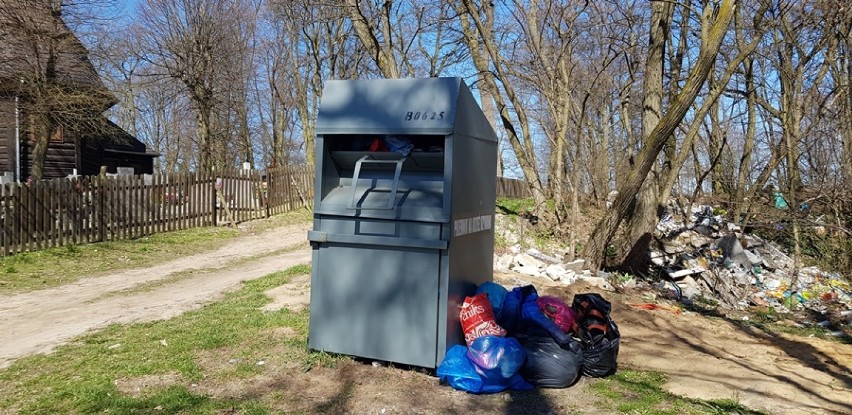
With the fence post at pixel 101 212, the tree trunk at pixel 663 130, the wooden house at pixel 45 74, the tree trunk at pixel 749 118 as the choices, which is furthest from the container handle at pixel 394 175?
the tree trunk at pixel 749 118

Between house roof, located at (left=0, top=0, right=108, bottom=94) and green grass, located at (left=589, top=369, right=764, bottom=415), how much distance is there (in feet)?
46.8

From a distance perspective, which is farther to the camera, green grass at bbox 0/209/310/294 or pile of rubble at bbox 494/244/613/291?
pile of rubble at bbox 494/244/613/291

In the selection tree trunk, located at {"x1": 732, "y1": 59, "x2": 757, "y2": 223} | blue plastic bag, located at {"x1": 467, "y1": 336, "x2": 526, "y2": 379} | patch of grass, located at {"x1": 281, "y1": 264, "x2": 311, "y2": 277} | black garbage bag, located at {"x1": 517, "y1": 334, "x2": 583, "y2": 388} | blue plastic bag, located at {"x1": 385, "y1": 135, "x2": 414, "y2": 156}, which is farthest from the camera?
tree trunk, located at {"x1": 732, "y1": 59, "x2": 757, "y2": 223}

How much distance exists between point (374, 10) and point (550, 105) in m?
7.69

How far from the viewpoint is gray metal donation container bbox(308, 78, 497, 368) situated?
453cm

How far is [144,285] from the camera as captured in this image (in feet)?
29.6

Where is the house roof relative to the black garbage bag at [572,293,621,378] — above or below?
above

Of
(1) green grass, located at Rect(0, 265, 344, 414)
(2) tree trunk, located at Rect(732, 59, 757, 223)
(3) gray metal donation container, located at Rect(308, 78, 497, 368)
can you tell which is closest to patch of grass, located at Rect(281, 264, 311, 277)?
(1) green grass, located at Rect(0, 265, 344, 414)

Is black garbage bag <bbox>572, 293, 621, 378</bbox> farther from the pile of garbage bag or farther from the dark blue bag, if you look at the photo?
the dark blue bag

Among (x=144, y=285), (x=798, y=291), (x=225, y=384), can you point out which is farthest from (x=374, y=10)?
(x=225, y=384)

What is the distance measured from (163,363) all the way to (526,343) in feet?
8.89

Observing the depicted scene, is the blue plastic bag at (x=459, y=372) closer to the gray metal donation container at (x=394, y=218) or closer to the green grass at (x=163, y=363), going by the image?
the gray metal donation container at (x=394, y=218)

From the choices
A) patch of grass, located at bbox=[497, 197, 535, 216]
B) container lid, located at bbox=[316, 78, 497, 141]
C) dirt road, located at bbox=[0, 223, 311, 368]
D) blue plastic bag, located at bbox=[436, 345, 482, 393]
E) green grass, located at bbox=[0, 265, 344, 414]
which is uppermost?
container lid, located at bbox=[316, 78, 497, 141]

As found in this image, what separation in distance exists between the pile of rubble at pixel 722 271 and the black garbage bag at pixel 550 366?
522cm
